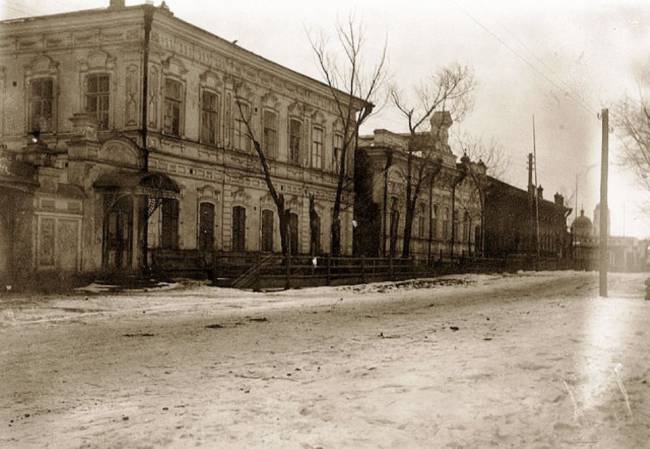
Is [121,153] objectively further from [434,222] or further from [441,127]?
[441,127]

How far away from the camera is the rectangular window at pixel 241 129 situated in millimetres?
26953

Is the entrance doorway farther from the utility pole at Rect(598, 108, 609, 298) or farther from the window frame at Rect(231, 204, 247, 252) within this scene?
the utility pole at Rect(598, 108, 609, 298)

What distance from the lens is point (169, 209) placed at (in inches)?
925

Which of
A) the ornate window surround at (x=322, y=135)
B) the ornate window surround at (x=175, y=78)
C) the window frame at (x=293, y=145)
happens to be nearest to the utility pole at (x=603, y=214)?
the ornate window surround at (x=175, y=78)

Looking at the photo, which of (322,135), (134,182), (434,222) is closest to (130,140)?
(134,182)

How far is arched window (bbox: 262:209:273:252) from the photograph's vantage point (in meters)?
28.7

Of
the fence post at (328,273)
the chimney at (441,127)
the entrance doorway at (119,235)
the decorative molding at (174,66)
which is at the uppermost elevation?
the chimney at (441,127)

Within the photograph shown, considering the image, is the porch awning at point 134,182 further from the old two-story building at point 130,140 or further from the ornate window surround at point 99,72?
the ornate window surround at point 99,72

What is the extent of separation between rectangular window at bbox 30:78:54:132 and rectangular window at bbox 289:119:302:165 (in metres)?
10.1

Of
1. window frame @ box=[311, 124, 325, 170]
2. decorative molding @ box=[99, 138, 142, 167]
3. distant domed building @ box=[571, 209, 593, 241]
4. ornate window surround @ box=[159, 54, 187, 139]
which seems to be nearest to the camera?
decorative molding @ box=[99, 138, 142, 167]

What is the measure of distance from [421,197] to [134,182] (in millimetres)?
23913

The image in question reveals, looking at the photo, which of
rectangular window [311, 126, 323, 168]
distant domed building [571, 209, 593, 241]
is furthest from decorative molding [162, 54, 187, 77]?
distant domed building [571, 209, 593, 241]

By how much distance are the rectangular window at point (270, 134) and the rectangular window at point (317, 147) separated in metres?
3.02

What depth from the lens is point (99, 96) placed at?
23219mm
